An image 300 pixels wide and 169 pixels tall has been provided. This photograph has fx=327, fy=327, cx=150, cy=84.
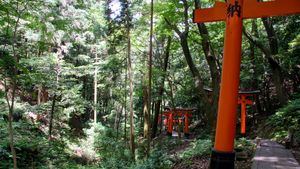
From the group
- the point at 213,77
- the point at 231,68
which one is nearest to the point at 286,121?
the point at 213,77

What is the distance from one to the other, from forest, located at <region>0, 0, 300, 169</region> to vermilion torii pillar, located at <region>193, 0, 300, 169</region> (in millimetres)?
1815

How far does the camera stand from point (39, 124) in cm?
1894

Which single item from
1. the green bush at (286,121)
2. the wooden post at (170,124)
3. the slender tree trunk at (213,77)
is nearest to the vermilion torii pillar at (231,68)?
the slender tree trunk at (213,77)

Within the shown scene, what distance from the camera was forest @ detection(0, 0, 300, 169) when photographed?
897cm

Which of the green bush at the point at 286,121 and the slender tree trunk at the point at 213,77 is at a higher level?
the slender tree trunk at the point at 213,77

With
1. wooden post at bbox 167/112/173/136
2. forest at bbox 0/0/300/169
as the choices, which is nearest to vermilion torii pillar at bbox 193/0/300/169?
forest at bbox 0/0/300/169

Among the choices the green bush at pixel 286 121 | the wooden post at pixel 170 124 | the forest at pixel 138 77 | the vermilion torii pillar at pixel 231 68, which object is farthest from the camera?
the wooden post at pixel 170 124

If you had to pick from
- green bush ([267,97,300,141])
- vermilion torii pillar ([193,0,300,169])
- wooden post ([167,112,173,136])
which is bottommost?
wooden post ([167,112,173,136])

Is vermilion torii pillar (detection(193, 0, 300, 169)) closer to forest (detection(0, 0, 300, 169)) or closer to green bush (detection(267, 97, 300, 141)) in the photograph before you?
forest (detection(0, 0, 300, 169))

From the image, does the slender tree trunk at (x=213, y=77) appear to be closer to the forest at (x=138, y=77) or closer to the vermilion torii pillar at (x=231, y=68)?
the forest at (x=138, y=77)

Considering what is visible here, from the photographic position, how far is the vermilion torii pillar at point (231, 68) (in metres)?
4.72

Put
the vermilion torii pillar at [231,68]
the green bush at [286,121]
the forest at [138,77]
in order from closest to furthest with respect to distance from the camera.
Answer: the vermilion torii pillar at [231,68] → the forest at [138,77] → the green bush at [286,121]

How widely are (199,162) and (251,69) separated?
11332 millimetres

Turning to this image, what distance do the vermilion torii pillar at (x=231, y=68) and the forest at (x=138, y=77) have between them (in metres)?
1.82
